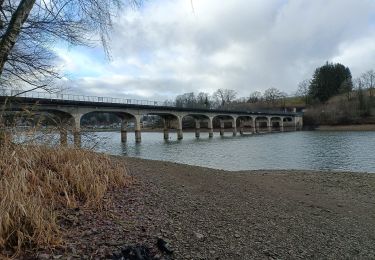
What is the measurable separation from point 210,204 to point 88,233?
10.2ft

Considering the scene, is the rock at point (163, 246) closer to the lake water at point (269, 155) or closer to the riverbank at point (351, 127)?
the lake water at point (269, 155)

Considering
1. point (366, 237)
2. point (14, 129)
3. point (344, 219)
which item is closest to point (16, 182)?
point (14, 129)

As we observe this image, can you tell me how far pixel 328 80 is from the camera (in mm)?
164750

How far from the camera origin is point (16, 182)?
16.8 ft

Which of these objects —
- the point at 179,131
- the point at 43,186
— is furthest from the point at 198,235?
the point at 179,131

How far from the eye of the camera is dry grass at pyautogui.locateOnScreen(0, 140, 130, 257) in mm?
4387

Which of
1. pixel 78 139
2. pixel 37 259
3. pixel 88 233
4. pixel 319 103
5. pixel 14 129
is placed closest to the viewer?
pixel 37 259

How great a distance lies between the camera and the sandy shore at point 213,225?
4.88 m

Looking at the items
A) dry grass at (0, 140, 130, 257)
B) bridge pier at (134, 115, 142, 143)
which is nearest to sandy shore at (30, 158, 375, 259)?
dry grass at (0, 140, 130, 257)

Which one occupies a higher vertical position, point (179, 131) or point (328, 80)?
point (328, 80)

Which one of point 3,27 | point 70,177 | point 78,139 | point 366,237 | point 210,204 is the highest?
point 3,27

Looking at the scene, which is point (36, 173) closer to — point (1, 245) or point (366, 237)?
point (1, 245)

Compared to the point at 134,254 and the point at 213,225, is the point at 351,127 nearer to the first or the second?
the point at 213,225

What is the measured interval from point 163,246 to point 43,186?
2.29m
